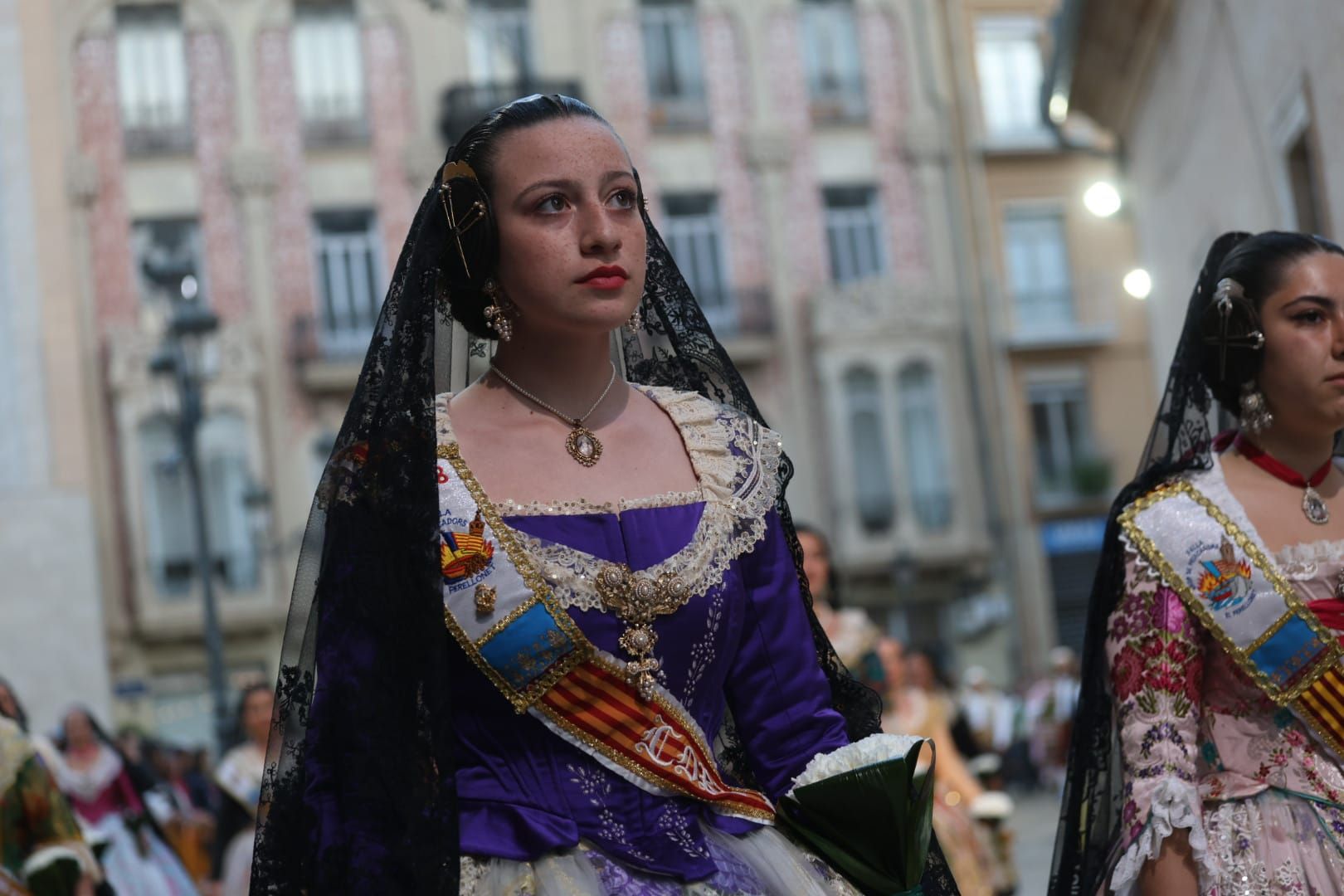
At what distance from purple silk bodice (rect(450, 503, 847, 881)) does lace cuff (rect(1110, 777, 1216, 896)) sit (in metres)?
0.93

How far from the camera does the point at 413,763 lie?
2754 mm

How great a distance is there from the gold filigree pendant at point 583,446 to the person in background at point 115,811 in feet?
22.3

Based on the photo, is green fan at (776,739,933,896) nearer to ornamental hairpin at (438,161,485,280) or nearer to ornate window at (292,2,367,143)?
ornamental hairpin at (438,161,485,280)

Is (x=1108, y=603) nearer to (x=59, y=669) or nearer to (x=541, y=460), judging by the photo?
(x=541, y=460)

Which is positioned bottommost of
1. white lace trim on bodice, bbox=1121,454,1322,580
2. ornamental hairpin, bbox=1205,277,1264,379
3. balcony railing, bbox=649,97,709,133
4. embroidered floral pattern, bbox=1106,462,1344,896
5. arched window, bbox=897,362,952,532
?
embroidered floral pattern, bbox=1106,462,1344,896

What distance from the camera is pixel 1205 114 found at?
1079 centimetres

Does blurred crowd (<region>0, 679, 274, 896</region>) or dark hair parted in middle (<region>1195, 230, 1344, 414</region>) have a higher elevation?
→ dark hair parted in middle (<region>1195, 230, 1344, 414</region>)

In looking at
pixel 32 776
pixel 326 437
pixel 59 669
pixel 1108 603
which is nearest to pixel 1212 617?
pixel 1108 603

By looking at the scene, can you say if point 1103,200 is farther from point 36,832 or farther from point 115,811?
point 36,832

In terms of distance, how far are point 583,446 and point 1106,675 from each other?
1.48m

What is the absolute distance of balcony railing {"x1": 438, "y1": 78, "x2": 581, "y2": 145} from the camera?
2936 cm

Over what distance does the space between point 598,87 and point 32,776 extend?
24927 mm

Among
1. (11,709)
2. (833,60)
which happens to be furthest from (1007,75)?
(11,709)

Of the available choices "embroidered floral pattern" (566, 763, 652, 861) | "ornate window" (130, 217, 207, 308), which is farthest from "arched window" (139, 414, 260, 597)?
"embroidered floral pattern" (566, 763, 652, 861)
